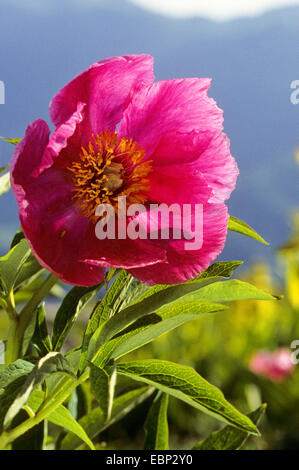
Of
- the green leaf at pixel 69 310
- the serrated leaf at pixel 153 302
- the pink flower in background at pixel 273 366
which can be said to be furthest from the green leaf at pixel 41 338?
the pink flower in background at pixel 273 366

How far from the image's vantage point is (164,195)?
41 centimetres

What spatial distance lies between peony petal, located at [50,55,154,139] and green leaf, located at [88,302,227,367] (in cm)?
14

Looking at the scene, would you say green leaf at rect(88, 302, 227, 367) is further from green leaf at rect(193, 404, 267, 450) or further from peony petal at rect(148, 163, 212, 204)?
green leaf at rect(193, 404, 267, 450)

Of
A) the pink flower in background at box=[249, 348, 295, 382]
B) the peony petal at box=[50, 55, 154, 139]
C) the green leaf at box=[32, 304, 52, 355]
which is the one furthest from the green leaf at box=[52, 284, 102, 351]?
the pink flower in background at box=[249, 348, 295, 382]

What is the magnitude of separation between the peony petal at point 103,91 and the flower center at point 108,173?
0.04ft

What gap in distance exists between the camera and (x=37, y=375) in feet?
1.04

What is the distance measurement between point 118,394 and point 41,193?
0.80ft

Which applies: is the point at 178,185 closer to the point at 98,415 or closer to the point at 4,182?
the point at 4,182

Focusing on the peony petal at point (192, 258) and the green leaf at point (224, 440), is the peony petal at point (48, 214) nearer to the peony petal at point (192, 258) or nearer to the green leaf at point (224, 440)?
the peony petal at point (192, 258)

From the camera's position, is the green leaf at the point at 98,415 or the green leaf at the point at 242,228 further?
the green leaf at the point at 98,415

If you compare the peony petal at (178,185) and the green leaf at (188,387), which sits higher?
the peony petal at (178,185)

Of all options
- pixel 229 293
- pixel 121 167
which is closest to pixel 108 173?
pixel 121 167

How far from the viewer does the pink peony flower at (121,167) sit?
1.23 ft

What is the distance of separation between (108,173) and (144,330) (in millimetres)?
108
